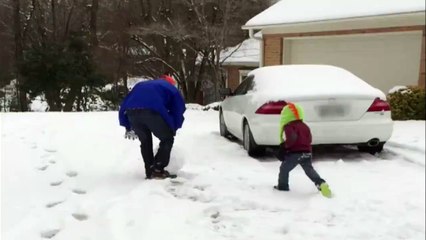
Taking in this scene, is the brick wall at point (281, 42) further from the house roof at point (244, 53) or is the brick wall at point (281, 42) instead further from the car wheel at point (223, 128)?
the car wheel at point (223, 128)

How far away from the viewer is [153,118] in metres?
3.91

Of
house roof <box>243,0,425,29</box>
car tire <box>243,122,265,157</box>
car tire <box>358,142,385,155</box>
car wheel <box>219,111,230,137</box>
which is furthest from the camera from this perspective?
car wheel <box>219,111,230,137</box>

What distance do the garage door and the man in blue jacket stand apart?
85.0 inches

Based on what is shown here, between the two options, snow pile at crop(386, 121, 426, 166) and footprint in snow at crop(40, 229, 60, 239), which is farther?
footprint in snow at crop(40, 229, 60, 239)

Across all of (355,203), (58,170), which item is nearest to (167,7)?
(355,203)

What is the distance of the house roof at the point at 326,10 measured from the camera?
1.08m

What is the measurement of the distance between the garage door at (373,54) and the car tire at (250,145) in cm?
319

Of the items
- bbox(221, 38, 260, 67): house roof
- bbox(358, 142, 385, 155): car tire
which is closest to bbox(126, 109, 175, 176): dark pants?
bbox(358, 142, 385, 155): car tire

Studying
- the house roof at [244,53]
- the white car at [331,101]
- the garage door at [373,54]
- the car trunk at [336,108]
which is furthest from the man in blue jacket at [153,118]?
the garage door at [373,54]

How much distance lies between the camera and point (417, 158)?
3.22ft

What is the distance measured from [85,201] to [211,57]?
2.28 meters

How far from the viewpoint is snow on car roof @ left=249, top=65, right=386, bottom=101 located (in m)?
1.60

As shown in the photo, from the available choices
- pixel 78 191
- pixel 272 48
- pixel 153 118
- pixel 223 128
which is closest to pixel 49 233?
pixel 78 191

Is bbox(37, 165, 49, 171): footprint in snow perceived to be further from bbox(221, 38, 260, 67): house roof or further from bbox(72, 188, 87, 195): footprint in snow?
bbox(221, 38, 260, 67): house roof
